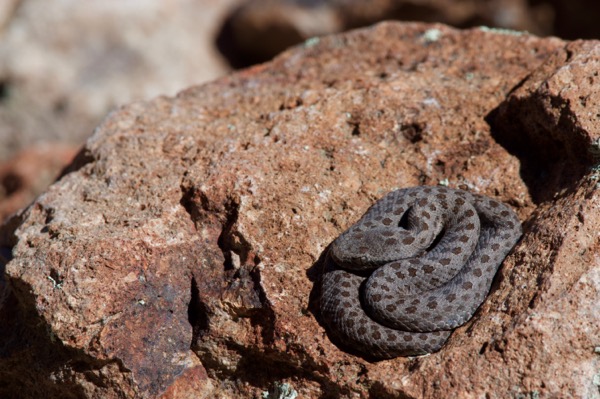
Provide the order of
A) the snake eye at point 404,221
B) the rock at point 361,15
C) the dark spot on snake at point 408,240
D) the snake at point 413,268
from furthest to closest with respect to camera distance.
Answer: the rock at point 361,15
the snake eye at point 404,221
the dark spot on snake at point 408,240
the snake at point 413,268

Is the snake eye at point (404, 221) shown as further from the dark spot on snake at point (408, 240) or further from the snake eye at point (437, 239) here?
the snake eye at point (437, 239)

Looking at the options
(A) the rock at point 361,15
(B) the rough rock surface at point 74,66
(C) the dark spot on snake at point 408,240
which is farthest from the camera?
(A) the rock at point 361,15

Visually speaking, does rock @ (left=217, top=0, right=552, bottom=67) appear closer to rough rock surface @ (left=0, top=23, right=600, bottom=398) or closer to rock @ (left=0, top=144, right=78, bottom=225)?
rock @ (left=0, top=144, right=78, bottom=225)

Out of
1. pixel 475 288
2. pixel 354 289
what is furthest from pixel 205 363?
pixel 475 288

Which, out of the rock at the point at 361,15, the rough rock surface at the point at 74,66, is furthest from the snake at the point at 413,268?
the rough rock surface at the point at 74,66

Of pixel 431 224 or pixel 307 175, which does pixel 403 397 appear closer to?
pixel 431 224
